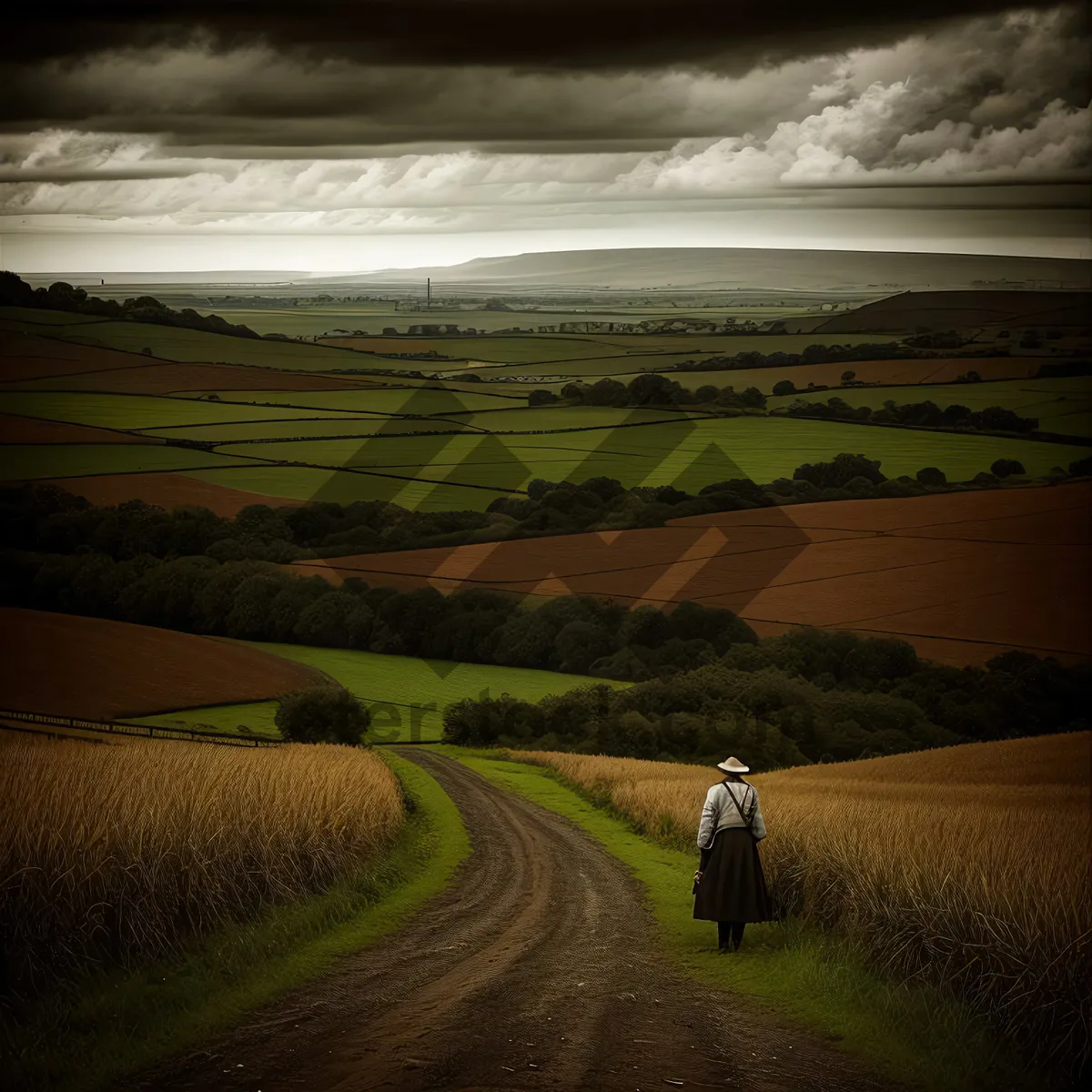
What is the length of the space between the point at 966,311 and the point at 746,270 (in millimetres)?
7167

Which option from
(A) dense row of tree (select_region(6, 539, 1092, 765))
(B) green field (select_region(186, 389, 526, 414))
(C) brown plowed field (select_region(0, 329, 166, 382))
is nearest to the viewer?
(A) dense row of tree (select_region(6, 539, 1092, 765))

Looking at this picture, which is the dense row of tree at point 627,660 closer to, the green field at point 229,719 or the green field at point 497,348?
the green field at point 229,719

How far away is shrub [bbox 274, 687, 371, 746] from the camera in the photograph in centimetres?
2434

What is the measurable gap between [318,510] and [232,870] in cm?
2146

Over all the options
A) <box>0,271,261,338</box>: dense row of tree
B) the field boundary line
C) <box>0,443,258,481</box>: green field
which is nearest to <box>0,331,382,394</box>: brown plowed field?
<box>0,271,261,338</box>: dense row of tree

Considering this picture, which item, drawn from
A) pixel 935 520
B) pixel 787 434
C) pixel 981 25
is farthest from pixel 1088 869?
pixel 787 434

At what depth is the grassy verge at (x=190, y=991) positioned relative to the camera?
5348mm

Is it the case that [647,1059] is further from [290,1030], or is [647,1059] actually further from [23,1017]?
[23,1017]

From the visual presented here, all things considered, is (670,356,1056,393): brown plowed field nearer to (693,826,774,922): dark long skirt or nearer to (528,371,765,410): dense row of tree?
(528,371,765,410): dense row of tree

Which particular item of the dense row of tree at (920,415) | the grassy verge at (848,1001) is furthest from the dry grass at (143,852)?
the dense row of tree at (920,415)

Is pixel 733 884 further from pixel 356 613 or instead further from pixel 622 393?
pixel 622 393

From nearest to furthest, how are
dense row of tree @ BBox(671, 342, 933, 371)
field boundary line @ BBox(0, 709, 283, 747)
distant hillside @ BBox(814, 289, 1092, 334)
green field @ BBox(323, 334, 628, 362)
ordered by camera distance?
field boundary line @ BBox(0, 709, 283, 747) < green field @ BBox(323, 334, 628, 362) < distant hillside @ BBox(814, 289, 1092, 334) < dense row of tree @ BBox(671, 342, 933, 371)

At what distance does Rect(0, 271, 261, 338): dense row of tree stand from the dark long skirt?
985 inches

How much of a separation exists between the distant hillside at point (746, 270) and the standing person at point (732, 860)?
86.3 feet
